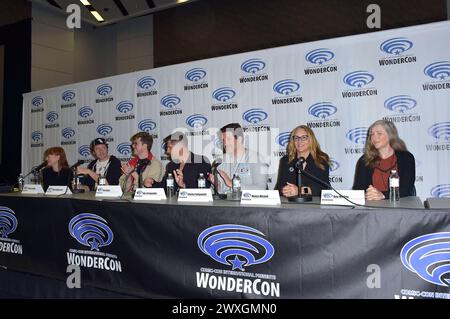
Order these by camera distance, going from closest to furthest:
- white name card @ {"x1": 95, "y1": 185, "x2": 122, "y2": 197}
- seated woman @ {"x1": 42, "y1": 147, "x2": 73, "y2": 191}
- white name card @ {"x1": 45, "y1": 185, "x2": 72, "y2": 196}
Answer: white name card @ {"x1": 95, "y1": 185, "x2": 122, "y2": 197} → white name card @ {"x1": 45, "y1": 185, "x2": 72, "y2": 196} → seated woman @ {"x1": 42, "y1": 147, "x2": 73, "y2": 191}

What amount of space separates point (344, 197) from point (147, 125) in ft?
12.0

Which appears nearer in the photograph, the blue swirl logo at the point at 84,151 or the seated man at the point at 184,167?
the seated man at the point at 184,167

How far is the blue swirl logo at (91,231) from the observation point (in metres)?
2.18

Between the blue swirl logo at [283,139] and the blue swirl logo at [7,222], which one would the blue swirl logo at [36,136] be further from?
the blue swirl logo at [283,139]

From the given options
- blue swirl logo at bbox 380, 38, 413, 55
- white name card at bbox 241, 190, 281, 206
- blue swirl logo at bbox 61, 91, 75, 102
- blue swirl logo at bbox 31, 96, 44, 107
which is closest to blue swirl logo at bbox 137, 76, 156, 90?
blue swirl logo at bbox 61, 91, 75, 102

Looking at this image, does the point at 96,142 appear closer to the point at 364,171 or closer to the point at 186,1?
the point at 186,1

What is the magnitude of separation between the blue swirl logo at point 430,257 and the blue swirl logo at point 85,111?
5057 millimetres

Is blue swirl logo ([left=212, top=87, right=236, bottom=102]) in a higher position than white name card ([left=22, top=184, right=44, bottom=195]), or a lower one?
higher

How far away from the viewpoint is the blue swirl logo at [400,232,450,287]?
143cm

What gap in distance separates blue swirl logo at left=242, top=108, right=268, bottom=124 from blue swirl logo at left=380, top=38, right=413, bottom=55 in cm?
146

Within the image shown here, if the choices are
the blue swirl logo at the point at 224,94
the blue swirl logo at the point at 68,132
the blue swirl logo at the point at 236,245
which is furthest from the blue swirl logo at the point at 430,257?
the blue swirl logo at the point at 68,132

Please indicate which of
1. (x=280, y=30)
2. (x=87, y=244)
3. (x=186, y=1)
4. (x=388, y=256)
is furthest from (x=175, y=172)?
(x=186, y=1)

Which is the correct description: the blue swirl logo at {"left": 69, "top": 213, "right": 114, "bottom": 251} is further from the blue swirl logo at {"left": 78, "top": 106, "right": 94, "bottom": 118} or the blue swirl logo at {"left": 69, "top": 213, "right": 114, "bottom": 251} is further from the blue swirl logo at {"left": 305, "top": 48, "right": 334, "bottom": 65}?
the blue swirl logo at {"left": 78, "top": 106, "right": 94, "bottom": 118}
